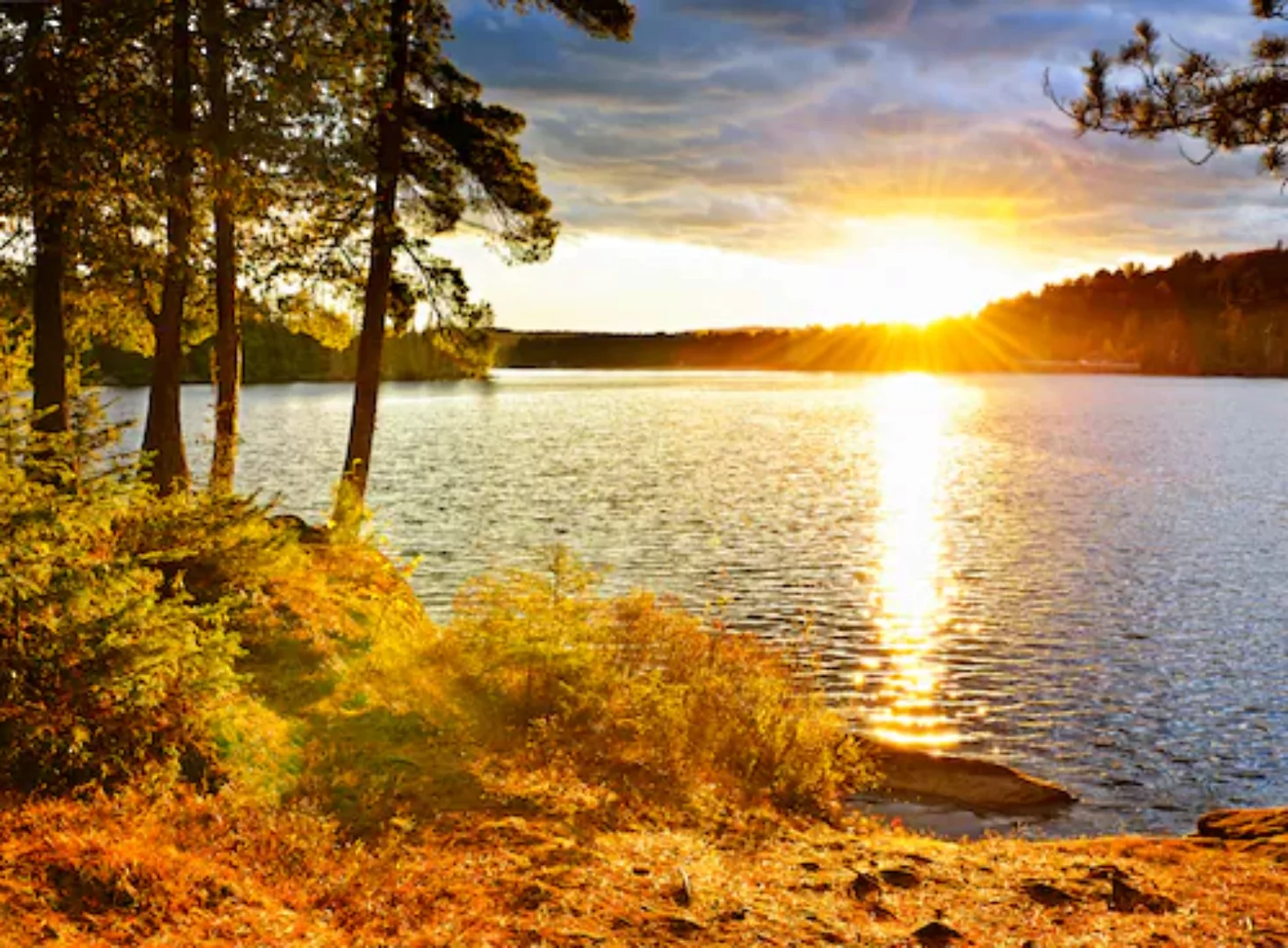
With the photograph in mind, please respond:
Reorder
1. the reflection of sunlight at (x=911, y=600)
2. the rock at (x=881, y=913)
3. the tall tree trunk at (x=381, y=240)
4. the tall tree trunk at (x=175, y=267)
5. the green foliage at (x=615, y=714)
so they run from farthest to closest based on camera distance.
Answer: the tall tree trunk at (x=381, y=240) < the reflection of sunlight at (x=911, y=600) < the tall tree trunk at (x=175, y=267) < the green foliage at (x=615, y=714) < the rock at (x=881, y=913)

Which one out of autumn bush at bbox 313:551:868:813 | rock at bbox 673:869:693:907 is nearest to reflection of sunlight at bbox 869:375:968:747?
autumn bush at bbox 313:551:868:813

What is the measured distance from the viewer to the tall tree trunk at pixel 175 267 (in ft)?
49.4

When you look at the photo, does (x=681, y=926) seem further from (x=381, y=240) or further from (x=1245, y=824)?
(x=381, y=240)

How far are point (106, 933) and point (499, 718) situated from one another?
5.83 metres

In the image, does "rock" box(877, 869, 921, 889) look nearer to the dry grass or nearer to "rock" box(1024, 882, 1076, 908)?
the dry grass

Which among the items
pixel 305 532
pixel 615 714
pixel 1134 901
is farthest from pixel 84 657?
pixel 305 532

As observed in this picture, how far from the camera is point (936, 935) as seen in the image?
7629 millimetres

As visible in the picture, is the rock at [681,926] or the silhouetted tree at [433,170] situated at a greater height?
the silhouetted tree at [433,170]

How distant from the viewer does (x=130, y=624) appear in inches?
301

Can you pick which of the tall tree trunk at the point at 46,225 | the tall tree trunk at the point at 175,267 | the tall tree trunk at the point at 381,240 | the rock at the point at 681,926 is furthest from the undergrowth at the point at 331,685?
the tall tree trunk at the point at 381,240

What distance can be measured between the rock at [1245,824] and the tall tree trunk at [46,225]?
50.3 feet

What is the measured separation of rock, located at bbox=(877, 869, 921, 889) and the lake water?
6280 mm

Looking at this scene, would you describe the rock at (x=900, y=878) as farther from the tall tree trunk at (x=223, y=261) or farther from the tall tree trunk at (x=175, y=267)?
the tall tree trunk at (x=175, y=267)

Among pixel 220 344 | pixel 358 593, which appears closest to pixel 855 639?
pixel 358 593
